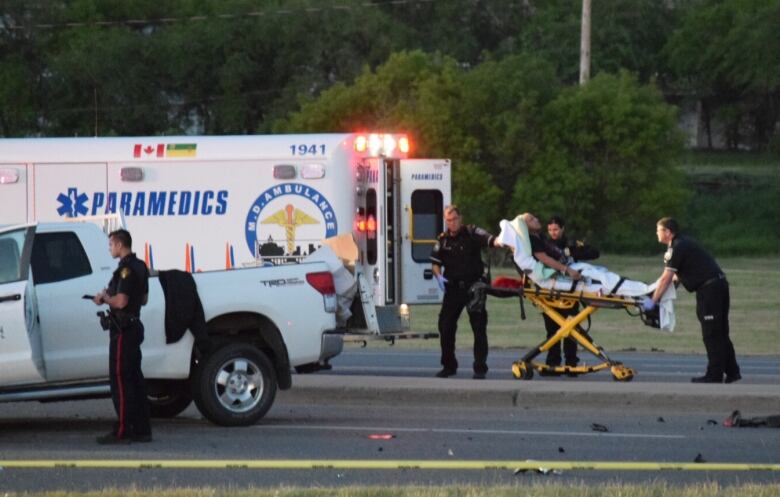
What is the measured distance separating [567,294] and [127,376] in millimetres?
5280

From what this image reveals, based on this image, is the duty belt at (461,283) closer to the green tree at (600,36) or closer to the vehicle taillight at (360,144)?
the vehicle taillight at (360,144)

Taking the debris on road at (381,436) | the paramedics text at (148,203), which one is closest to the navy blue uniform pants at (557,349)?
the debris on road at (381,436)

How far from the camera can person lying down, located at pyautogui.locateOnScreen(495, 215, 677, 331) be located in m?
15.0

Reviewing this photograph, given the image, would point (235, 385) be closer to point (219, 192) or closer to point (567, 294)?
point (567, 294)

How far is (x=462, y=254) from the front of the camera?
16234mm

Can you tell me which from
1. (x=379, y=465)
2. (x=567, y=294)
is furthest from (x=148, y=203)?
(x=379, y=465)

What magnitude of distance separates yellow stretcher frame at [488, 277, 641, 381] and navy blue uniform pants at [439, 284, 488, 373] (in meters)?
0.42

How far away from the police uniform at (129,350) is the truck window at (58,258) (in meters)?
0.79

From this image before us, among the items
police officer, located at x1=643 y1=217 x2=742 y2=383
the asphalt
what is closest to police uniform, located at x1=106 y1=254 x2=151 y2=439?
the asphalt

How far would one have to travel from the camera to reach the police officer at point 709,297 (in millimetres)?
15352

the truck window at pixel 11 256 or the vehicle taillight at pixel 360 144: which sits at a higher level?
the vehicle taillight at pixel 360 144

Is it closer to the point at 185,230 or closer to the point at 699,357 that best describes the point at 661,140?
the point at 699,357

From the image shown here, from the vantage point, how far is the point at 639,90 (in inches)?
2174

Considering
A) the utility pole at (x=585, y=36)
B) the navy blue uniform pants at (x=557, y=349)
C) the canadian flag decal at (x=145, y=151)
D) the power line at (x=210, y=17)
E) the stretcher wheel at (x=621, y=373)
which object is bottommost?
the stretcher wheel at (x=621, y=373)
